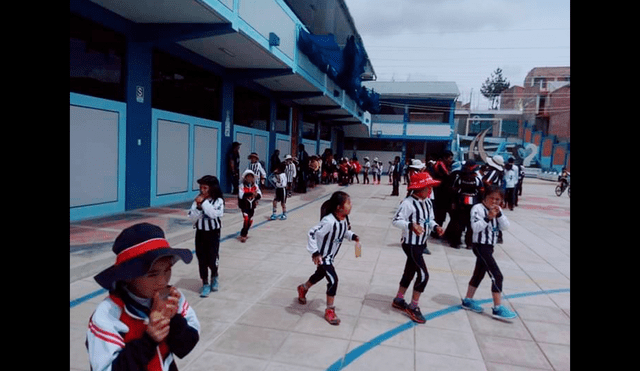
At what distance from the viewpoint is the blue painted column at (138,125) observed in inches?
385

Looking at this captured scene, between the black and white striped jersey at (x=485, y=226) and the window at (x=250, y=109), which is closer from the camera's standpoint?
the black and white striped jersey at (x=485, y=226)

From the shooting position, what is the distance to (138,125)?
1010cm

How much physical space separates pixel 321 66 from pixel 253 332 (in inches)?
573

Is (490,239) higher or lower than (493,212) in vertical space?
lower

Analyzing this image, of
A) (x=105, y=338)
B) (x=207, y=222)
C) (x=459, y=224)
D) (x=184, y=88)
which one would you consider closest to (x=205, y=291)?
(x=207, y=222)

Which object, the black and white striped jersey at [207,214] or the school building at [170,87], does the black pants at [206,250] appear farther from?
the school building at [170,87]

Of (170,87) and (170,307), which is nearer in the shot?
(170,307)

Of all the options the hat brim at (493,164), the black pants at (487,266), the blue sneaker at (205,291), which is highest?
the hat brim at (493,164)

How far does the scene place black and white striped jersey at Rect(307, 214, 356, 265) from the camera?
471cm

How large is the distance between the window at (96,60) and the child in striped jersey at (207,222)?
5.05 metres

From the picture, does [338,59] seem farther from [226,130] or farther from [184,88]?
[184,88]

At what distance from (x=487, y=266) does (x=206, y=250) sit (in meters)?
3.64

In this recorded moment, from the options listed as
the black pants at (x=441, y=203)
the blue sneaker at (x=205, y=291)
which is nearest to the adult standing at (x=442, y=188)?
the black pants at (x=441, y=203)
